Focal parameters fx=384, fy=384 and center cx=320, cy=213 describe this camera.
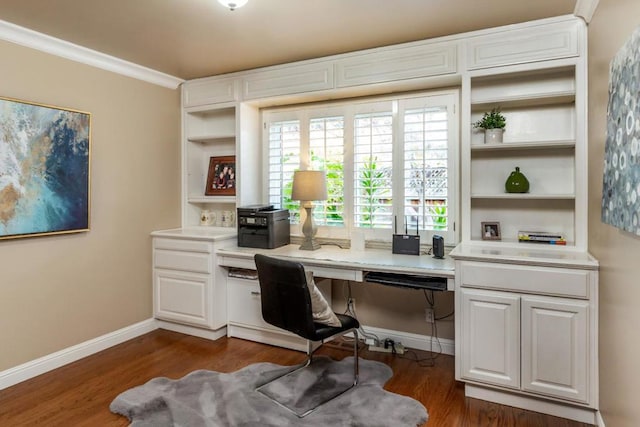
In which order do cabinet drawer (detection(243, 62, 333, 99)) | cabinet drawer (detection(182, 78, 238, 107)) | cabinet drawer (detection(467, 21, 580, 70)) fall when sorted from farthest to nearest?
Result: cabinet drawer (detection(182, 78, 238, 107)) → cabinet drawer (detection(243, 62, 333, 99)) → cabinet drawer (detection(467, 21, 580, 70))

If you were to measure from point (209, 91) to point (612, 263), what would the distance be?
3440 millimetres

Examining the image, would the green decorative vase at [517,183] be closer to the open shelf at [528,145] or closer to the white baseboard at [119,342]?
the open shelf at [528,145]

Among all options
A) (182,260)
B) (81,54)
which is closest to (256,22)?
(81,54)

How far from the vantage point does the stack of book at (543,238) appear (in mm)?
2607

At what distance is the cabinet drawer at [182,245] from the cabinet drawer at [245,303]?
35 cm

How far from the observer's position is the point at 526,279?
225 centimetres

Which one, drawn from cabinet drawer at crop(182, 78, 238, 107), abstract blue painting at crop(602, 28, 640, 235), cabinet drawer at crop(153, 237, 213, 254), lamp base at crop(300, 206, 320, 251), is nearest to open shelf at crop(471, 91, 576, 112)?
abstract blue painting at crop(602, 28, 640, 235)

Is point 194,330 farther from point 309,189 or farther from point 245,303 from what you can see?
point 309,189

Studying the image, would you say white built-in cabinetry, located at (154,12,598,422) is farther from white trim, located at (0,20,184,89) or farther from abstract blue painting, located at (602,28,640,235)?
abstract blue painting, located at (602,28,640,235)

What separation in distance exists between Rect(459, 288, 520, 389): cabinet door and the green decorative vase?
821 mm

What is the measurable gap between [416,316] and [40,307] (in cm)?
286

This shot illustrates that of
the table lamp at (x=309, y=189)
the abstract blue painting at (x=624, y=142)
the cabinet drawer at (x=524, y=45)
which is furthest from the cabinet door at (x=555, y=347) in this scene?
the table lamp at (x=309, y=189)

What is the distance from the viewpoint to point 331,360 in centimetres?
294

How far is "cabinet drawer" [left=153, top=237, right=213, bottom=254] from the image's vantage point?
3367 mm
